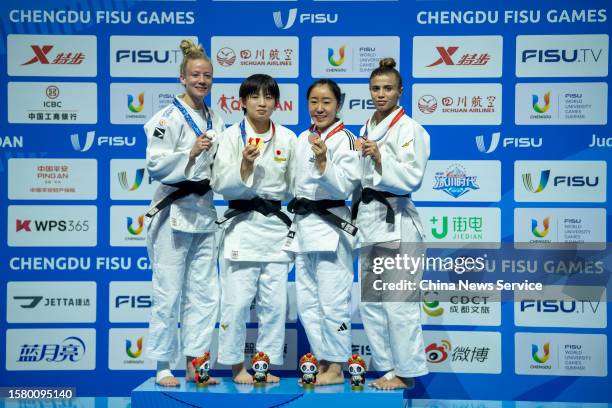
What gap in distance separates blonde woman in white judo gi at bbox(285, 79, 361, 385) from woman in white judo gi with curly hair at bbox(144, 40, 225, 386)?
22.1 inches

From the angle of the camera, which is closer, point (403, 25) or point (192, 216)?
point (192, 216)

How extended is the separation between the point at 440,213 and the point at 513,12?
1532 millimetres

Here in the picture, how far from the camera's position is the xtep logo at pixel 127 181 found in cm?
608

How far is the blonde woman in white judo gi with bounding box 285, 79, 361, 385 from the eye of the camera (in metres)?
5.01

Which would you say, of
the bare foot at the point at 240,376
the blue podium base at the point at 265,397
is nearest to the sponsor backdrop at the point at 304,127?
the bare foot at the point at 240,376

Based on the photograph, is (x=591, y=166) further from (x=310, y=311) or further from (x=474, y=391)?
(x=310, y=311)

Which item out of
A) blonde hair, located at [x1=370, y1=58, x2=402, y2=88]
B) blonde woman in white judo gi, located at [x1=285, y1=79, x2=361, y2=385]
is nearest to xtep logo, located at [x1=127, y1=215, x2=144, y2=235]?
blonde woman in white judo gi, located at [x1=285, y1=79, x2=361, y2=385]

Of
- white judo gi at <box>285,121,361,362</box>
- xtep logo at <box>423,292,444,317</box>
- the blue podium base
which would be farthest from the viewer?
xtep logo at <box>423,292,444,317</box>

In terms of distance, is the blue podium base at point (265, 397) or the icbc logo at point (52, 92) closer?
the blue podium base at point (265, 397)

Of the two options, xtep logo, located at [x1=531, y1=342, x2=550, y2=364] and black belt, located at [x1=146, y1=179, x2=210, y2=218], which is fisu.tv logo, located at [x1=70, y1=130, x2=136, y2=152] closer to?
black belt, located at [x1=146, y1=179, x2=210, y2=218]

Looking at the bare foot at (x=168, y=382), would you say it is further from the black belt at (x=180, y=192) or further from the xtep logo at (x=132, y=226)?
the xtep logo at (x=132, y=226)

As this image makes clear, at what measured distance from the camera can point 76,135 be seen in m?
6.05

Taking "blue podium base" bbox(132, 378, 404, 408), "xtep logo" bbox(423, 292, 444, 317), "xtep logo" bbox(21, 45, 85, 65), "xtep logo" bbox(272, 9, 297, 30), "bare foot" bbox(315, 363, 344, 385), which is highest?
"xtep logo" bbox(272, 9, 297, 30)

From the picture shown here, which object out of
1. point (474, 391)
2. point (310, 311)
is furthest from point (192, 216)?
point (474, 391)
